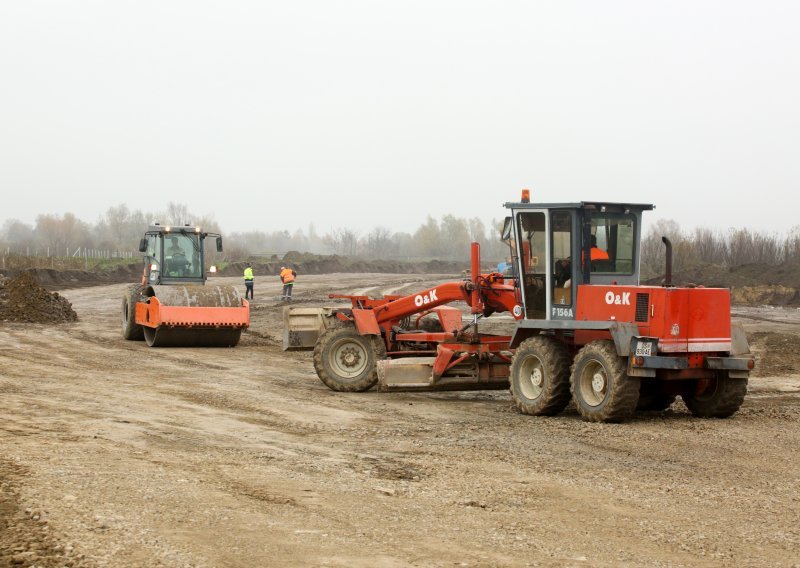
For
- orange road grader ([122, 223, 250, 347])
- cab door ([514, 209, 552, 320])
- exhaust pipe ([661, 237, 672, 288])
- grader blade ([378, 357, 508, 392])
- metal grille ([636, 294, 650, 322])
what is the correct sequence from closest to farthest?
exhaust pipe ([661, 237, 672, 288])
metal grille ([636, 294, 650, 322])
cab door ([514, 209, 552, 320])
grader blade ([378, 357, 508, 392])
orange road grader ([122, 223, 250, 347])

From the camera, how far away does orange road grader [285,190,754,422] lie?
11.5m

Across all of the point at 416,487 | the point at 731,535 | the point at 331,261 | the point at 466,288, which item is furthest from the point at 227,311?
the point at 331,261

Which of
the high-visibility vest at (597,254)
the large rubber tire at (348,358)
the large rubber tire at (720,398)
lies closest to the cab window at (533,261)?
the high-visibility vest at (597,254)

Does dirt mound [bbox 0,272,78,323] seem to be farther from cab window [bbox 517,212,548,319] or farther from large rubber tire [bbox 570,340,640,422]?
large rubber tire [bbox 570,340,640,422]

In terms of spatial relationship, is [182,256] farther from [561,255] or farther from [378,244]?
[378,244]

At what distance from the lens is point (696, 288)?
11680 mm

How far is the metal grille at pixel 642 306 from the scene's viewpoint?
1152 cm

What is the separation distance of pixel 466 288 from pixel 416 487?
6153 millimetres

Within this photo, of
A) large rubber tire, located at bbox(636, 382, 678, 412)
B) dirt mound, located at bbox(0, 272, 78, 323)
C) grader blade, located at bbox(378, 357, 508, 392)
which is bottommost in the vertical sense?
large rubber tire, located at bbox(636, 382, 678, 412)

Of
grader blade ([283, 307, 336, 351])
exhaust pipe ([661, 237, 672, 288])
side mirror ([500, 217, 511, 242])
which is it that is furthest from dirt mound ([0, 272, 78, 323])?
exhaust pipe ([661, 237, 672, 288])

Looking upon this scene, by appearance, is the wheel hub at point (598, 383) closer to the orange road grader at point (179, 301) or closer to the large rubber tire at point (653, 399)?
the large rubber tire at point (653, 399)

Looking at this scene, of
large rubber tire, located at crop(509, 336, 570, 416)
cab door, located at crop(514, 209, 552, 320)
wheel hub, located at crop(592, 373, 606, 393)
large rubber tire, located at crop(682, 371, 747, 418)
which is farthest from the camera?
cab door, located at crop(514, 209, 552, 320)

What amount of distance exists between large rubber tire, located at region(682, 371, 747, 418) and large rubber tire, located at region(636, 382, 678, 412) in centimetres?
40

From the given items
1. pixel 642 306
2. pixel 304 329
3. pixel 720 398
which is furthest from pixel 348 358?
pixel 720 398
